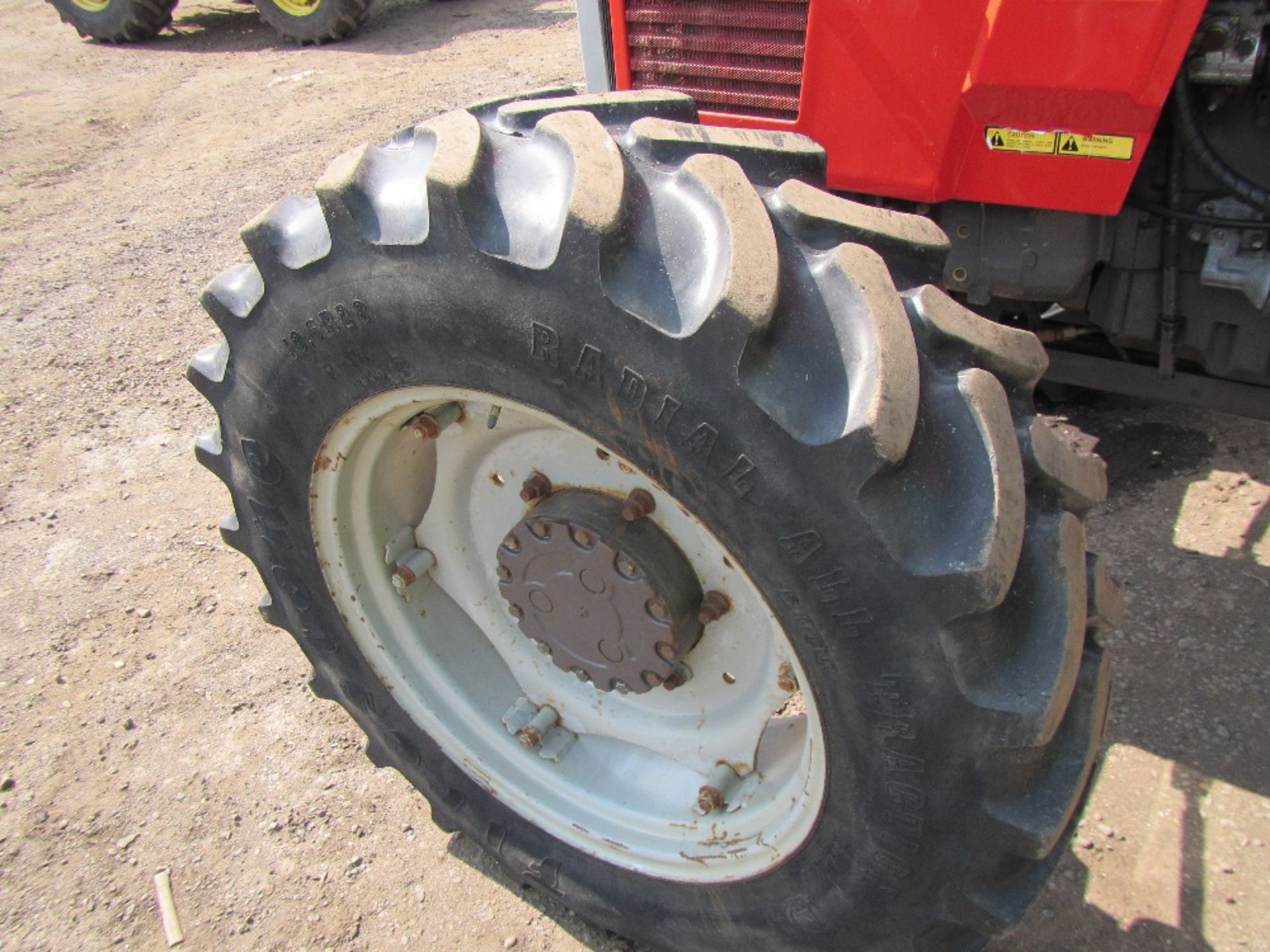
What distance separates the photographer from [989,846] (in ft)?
4.16

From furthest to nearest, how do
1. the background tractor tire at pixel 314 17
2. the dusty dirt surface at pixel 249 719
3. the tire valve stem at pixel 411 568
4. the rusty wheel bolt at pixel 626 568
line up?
1. the background tractor tire at pixel 314 17
2. the dusty dirt surface at pixel 249 719
3. the tire valve stem at pixel 411 568
4. the rusty wheel bolt at pixel 626 568

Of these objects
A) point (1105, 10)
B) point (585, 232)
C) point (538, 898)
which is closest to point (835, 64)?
point (1105, 10)

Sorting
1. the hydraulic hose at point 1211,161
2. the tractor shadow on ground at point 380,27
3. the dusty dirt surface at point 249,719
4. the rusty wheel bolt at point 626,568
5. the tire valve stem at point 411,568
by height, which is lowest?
the dusty dirt surface at point 249,719

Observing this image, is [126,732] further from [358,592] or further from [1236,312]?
→ [1236,312]

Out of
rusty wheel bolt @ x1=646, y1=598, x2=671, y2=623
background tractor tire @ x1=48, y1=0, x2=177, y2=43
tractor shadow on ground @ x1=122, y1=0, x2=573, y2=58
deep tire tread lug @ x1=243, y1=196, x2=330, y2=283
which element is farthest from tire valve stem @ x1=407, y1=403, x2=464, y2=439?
background tractor tire @ x1=48, y1=0, x2=177, y2=43

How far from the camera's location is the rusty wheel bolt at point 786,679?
159cm

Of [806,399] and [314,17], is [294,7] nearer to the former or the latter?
[314,17]

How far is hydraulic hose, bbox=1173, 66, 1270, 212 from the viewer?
1714mm

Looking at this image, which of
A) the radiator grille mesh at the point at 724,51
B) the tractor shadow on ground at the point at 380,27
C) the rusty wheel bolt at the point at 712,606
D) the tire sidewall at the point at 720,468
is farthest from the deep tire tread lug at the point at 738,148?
the tractor shadow on ground at the point at 380,27

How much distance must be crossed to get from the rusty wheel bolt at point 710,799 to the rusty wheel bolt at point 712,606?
33 cm

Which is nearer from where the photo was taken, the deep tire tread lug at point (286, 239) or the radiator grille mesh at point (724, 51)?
the deep tire tread lug at point (286, 239)

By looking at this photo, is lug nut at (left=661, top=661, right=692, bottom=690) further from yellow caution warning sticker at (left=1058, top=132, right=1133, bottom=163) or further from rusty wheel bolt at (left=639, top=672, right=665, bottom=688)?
yellow caution warning sticker at (left=1058, top=132, right=1133, bottom=163)

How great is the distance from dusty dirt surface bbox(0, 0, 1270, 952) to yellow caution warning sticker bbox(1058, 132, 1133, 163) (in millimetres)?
1102

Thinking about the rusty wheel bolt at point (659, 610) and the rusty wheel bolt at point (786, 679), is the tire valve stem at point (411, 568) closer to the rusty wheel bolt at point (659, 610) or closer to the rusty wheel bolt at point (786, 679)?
the rusty wheel bolt at point (659, 610)
